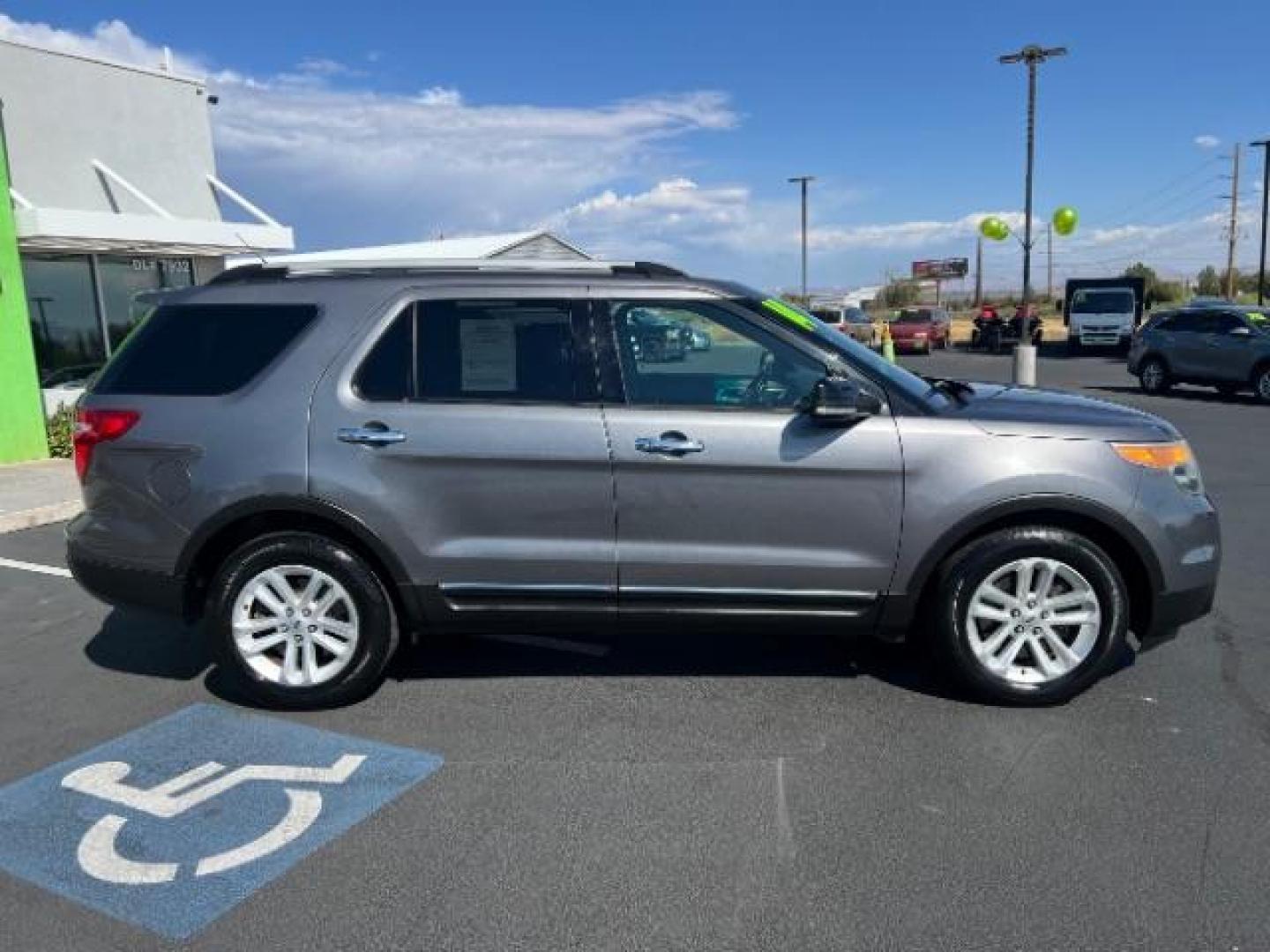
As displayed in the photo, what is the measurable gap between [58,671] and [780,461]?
3.60 metres

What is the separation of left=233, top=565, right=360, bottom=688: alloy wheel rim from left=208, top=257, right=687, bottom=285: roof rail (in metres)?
1.32

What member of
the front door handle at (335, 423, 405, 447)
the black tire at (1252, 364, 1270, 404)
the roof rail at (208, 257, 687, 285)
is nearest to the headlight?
the roof rail at (208, 257, 687, 285)

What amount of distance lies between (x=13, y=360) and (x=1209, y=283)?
74.0 meters

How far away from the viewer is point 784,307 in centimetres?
426

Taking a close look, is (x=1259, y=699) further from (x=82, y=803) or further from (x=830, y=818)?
(x=82, y=803)

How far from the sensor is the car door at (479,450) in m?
3.99

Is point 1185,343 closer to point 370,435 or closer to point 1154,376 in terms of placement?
point 1154,376

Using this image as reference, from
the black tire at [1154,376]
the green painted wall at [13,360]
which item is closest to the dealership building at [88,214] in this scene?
the green painted wall at [13,360]

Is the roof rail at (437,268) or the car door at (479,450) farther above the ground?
the roof rail at (437,268)

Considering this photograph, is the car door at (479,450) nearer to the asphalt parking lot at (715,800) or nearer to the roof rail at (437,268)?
the roof rail at (437,268)

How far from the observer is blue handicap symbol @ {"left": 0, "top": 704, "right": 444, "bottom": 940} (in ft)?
9.65

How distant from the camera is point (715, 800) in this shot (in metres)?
3.39

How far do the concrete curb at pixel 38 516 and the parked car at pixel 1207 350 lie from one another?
1706cm

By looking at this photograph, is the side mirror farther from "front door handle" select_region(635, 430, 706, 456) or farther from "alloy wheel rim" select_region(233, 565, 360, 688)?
"alloy wheel rim" select_region(233, 565, 360, 688)
